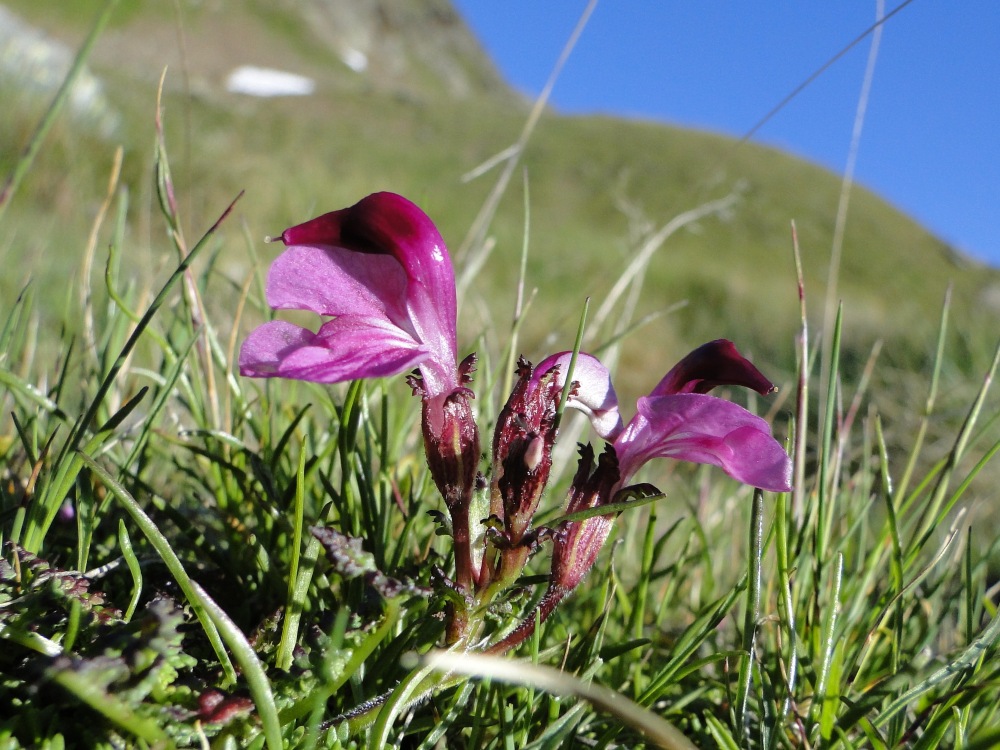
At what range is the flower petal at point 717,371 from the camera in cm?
68

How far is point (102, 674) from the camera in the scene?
47 cm

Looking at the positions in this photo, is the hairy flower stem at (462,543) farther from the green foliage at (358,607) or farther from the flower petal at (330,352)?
the flower petal at (330,352)

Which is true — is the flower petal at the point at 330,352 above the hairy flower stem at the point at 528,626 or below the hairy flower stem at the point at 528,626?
above

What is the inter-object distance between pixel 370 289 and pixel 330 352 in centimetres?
10

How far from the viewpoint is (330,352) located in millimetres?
611

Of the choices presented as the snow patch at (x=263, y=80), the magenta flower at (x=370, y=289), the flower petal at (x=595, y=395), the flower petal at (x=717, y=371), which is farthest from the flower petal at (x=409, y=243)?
the snow patch at (x=263, y=80)

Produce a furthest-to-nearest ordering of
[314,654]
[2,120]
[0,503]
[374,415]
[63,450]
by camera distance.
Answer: [2,120]
[374,415]
[0,503]
[63,450]
[314,654]

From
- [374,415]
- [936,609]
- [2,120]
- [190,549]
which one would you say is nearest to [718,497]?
[936,609]

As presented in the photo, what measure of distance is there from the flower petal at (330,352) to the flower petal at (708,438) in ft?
0.71

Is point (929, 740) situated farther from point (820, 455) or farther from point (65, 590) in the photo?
point (65, 590)

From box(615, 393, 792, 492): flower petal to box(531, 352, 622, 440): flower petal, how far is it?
19 mm

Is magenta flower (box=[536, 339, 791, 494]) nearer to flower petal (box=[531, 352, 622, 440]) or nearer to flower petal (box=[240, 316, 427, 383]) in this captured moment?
flower petal (box=[531, 352, 622, 440])

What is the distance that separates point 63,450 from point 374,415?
69 centimetres

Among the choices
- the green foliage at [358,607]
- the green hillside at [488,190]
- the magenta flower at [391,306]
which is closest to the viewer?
the green foliage at [358,607]
